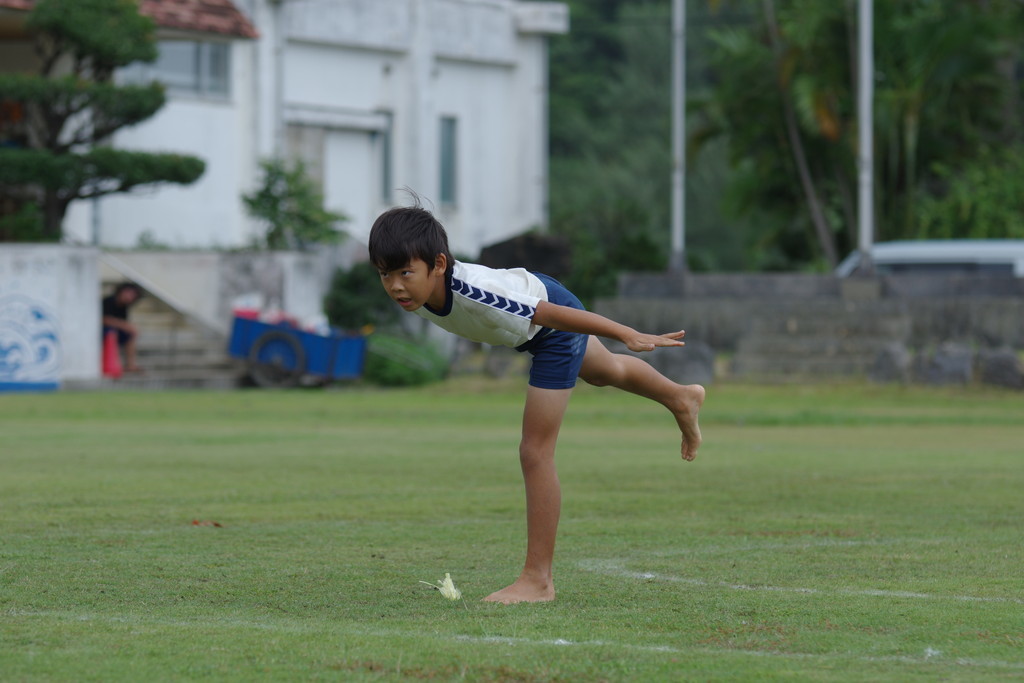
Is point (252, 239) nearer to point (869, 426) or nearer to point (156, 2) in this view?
point (156, 2)

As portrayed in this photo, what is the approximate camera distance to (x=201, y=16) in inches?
1296

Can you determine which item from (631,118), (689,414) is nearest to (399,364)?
(689,414)

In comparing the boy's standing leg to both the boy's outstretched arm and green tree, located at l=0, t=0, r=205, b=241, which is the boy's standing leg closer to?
the boy's outstretched arm

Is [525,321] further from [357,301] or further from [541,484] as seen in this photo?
[357,301]

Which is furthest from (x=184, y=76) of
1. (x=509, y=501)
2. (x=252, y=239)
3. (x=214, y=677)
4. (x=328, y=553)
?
(x=214, y=677)

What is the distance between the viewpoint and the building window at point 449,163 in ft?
136

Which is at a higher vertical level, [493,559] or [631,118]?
[631,118]

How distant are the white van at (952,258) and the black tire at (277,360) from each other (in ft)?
32.1

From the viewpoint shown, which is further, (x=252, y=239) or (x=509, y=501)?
(x=252, y=239)

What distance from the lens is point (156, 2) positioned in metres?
32.0

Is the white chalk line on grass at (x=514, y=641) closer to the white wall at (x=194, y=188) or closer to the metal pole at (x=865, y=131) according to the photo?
the metal pole at (x=865, y=131)

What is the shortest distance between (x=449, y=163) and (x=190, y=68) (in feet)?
30.4

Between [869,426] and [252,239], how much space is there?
15.7m

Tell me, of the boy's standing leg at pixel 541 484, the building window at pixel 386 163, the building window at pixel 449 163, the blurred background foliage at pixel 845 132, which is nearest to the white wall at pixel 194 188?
the building window at pixel 386 163
